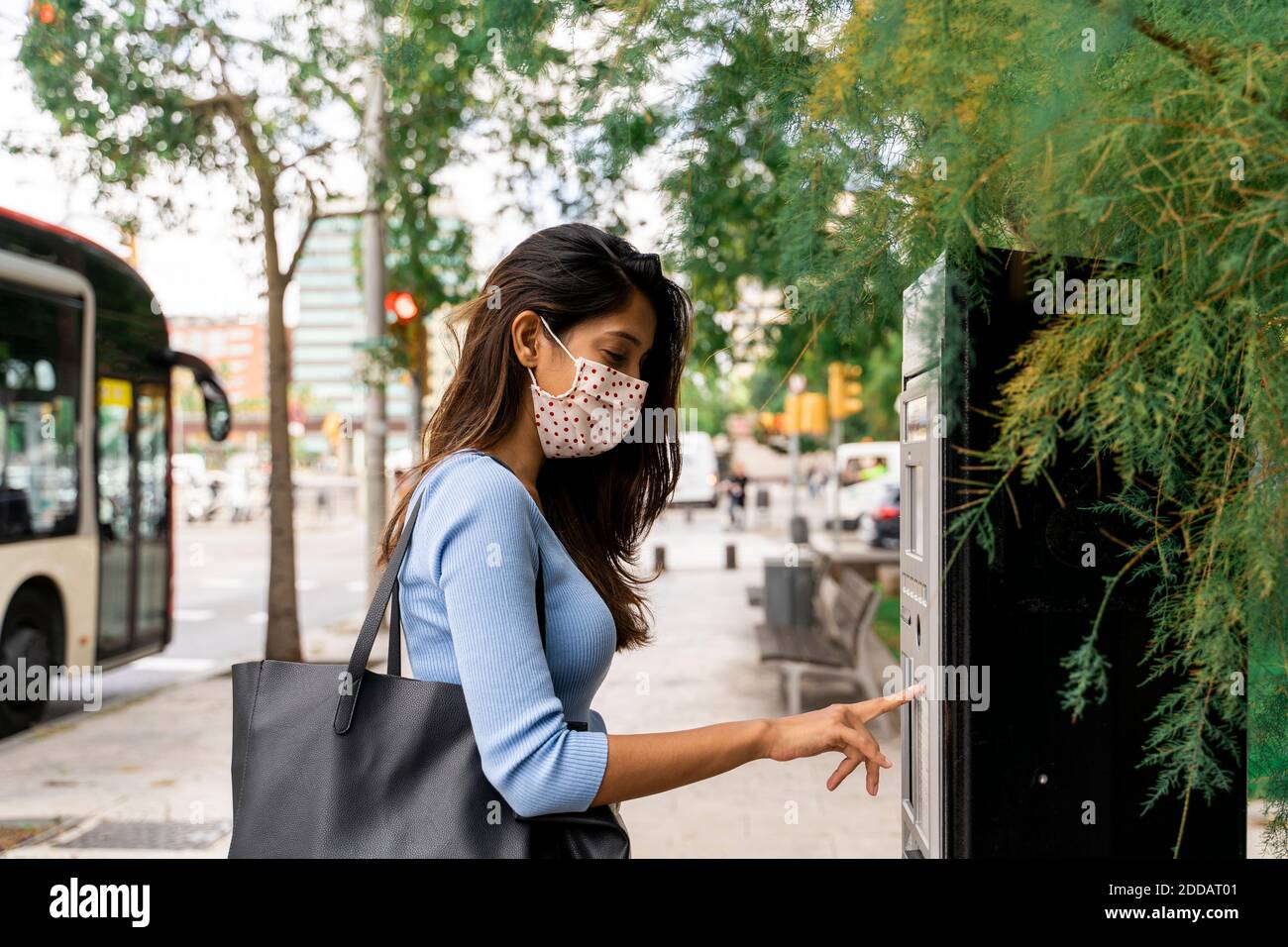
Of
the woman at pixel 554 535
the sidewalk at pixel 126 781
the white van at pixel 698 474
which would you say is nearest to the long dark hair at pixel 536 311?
the woman at pixel 554 535

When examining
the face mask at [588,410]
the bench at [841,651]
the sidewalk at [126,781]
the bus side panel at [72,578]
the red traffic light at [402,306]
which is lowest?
the sidewalk at [126,781]

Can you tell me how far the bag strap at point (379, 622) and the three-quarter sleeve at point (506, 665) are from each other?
62 mm

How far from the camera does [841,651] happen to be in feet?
28.5

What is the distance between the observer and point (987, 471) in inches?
80.4

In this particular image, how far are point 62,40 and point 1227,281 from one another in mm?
6025

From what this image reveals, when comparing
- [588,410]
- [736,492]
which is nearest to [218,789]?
[588,410]

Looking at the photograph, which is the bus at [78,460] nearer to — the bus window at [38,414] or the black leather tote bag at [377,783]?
the bus window at [38,414]

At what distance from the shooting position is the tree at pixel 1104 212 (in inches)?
61.4

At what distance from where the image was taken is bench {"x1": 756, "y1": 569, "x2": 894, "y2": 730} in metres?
6.60

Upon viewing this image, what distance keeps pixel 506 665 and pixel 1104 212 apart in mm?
1072

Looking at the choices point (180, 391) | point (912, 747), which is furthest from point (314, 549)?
point (180, 391)

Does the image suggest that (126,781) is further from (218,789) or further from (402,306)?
(402,306)

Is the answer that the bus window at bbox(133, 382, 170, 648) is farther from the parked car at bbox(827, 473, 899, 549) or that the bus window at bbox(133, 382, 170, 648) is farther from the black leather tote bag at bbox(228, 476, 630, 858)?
the parked car at bbox(827, 473, 899, 549)
